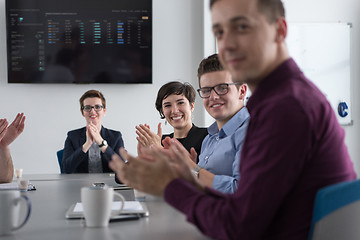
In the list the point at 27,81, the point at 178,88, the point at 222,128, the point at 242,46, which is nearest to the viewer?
the point at 242,46

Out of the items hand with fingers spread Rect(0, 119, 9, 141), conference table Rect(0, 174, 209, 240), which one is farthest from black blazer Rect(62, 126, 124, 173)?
conference table Rect(0, 174, 209, 240)

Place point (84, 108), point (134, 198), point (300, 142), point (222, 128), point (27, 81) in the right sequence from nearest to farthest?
1. point (300, 142)
2. point (134, 198)
3. point (222, 128)
4. point (84, 108)
5. point (27, 81)

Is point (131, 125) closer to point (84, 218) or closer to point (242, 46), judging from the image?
point (84, 218)

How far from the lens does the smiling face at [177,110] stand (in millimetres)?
3434

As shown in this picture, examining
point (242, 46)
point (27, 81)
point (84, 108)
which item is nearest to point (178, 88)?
point (84, 108)

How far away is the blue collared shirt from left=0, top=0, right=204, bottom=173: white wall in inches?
89.4

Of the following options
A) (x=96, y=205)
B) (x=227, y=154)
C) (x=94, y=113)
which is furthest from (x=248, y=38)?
(x=94, y=113)

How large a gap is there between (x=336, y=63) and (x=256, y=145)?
4.06m

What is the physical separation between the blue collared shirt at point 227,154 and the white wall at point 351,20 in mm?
2854

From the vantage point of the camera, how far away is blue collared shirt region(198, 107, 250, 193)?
1.99 meters

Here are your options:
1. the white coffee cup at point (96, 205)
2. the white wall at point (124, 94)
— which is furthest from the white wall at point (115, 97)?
the white coffee cup at point (96, 205)

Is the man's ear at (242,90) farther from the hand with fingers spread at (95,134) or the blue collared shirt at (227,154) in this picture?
the hand with fingers spread at (95,134)

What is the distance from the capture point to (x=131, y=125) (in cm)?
458

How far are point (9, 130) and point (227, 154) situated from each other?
1.48 m
